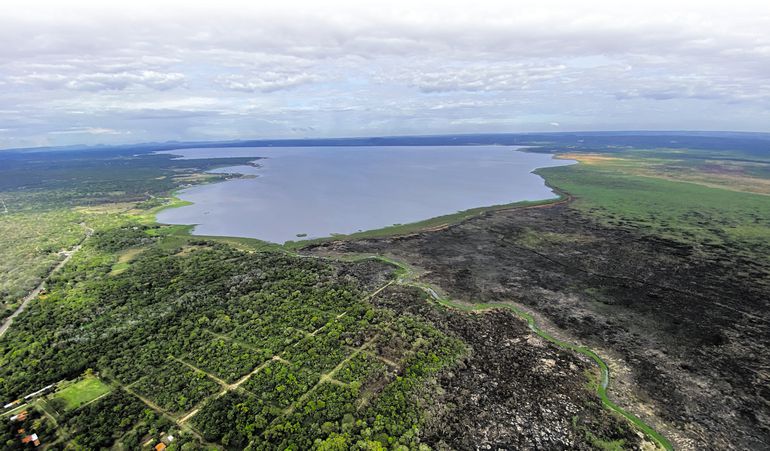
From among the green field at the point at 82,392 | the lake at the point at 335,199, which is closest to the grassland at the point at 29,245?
the lake at the point at 335,199

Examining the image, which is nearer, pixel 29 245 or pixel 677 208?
pixel 29 245

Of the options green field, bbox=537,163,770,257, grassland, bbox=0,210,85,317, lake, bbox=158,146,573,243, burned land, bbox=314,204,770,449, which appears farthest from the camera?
lake, bbox=158,146,573,243

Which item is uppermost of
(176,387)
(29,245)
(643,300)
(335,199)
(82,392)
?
(335,199)

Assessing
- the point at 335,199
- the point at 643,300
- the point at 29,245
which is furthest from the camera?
the point at 335,199

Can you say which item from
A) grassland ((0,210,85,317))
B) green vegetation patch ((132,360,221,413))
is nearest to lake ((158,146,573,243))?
grassland ((0,210,85,317))

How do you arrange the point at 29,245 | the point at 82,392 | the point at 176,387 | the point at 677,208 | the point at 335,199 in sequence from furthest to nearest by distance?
the point at 335,199
the point at 677,208
the point at 29,245
the point at 82,392
the point at 176,387

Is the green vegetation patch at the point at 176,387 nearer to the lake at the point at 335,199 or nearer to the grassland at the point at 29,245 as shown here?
the grassland at the point at 29,245

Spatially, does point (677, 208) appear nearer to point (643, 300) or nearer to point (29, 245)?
point (643, 300)

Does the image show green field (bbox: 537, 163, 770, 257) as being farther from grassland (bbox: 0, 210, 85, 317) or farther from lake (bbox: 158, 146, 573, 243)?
grassland (bbox: 0, 210, 85, 317)

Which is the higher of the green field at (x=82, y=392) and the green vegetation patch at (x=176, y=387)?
the green vegetation patch at (x=176, y=387)

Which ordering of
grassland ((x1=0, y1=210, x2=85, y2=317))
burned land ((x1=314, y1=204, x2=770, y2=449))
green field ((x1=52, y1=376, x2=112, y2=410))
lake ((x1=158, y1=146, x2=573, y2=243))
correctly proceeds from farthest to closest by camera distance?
lake ((x1=158, y1=146, x2=573, y2=243)), grassland ((x1=0, y1=210, x2=85, y2=317)), green field ((x1=52, y1=376, x2=112, y2=410)), burned land ((x1=314, y1=204, x2=770, y2=449))

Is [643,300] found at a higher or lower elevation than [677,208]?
lower

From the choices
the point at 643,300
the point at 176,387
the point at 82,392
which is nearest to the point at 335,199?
the point at 643,300
